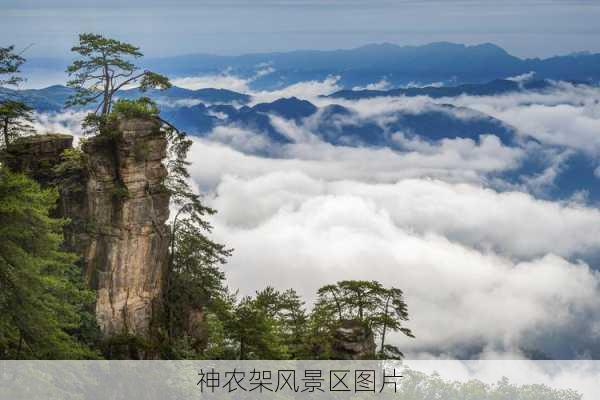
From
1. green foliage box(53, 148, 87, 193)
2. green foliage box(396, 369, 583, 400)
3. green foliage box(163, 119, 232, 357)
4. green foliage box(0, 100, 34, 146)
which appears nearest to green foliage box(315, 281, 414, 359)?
green foliage box(163, 119, 232, 357)

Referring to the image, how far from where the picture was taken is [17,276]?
22703 millimetres

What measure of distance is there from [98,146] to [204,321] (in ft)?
41.9

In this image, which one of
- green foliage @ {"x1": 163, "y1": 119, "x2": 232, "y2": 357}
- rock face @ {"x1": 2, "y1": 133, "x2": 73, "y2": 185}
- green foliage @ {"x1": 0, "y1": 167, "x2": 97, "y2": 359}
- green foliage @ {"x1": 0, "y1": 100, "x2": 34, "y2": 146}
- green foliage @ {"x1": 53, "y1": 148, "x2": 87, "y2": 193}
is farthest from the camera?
green foliage @ {"x1": 163, "y1": 119, "x2": 232, "y2": 357}

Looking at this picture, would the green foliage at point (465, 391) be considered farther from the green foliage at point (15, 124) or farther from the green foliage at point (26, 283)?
the green foliage at point (15, 124)

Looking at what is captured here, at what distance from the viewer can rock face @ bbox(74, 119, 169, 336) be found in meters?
37.5

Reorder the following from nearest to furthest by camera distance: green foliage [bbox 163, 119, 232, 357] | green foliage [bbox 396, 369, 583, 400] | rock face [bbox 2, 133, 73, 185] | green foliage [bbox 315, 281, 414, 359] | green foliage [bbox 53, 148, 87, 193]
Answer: rock face [bbox 2, 133, 73, 185]
green foliage [bbox 53, 148, 87, 193]
green foliage [bbox 163, 119, 232, 357]
green foliage [bbox 315, 281, 414, 359]
green foliage [bbox 396, 369, 583, 400]

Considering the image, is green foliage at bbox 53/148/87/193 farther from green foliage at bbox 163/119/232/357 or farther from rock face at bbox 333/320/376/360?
rock face at bbox 333/320/376/360

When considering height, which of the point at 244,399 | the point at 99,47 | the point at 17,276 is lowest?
the point at 244,399

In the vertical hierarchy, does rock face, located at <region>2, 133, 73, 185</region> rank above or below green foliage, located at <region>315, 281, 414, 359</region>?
above

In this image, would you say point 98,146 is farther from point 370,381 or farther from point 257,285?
point 257,285

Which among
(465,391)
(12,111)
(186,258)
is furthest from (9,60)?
(465,391)

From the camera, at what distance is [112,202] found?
3781 centimetres

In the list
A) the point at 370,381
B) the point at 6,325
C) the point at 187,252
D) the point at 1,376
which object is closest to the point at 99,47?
the point at 187,252

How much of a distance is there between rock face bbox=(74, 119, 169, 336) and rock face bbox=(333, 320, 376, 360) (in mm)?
12419
